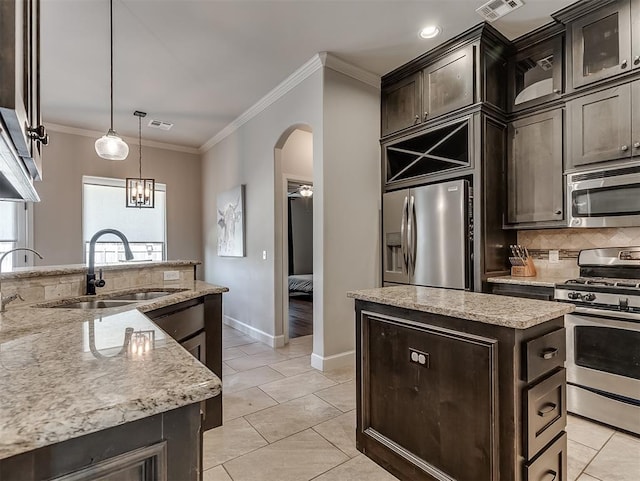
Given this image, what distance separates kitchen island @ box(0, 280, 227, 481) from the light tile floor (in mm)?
1349

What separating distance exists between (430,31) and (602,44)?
1268 millimetres

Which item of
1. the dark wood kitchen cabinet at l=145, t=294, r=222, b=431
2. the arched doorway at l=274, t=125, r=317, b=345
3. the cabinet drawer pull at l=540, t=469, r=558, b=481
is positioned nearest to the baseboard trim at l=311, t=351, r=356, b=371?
the arched doorway at l=274, t=125, r=317, b=345

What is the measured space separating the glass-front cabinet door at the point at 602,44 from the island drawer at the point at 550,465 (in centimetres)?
258

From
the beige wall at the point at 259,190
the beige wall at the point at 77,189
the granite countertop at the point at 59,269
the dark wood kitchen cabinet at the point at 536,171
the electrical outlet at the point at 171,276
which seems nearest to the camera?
the granite countertop at the point at 59,269

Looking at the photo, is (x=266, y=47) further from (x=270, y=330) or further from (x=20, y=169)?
(x=270, y=330)

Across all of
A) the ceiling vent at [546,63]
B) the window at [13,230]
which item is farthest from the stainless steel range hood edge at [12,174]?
the ceiling vent at [546,63]

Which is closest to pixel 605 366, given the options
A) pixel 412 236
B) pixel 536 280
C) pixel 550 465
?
pixel 536 280

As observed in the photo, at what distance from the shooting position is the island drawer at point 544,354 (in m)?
1.39

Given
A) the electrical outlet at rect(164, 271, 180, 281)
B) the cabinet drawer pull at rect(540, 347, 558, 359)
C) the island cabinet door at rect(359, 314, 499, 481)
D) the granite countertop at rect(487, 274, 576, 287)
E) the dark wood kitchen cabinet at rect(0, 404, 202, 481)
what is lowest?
the island cabinet door at rect(359, 314, 499, 481)

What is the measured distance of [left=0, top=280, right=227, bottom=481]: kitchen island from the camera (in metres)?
0.60

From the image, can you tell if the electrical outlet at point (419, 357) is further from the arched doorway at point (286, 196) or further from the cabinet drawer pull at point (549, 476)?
the arched doorway at point (286, 196)

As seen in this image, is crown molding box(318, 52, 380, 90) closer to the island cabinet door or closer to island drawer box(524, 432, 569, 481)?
the island cabinet door

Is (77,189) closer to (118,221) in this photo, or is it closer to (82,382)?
(118,221)

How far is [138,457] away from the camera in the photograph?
70 centimetres
